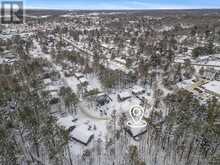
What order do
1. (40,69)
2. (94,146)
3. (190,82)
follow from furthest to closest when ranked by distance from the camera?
(40,69) → (190,82) → (94,146)

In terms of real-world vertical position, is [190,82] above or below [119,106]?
above

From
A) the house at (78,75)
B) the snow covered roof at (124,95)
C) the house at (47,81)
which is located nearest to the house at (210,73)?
the snow covered roof at (124,95)

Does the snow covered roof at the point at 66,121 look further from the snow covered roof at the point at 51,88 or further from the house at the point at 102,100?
the snow covered roof at the point at 51,88

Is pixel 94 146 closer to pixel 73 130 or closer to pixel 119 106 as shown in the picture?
pixel 73 130

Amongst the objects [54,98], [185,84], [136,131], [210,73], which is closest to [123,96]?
[136,131]

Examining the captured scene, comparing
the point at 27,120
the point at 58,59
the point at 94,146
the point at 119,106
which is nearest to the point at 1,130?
the point at 27,120

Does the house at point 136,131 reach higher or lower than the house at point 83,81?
lower

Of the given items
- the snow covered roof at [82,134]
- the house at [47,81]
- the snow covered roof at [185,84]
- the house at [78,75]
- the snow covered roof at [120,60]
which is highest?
the snow covered roof at [120,60]

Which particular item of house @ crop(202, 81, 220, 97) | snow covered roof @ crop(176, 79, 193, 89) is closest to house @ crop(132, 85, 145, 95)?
snow covered roof @ crop(176, 79, 193, 89)

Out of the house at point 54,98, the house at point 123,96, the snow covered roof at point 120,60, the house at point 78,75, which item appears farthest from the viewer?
the snow covered roof at point 120,60
